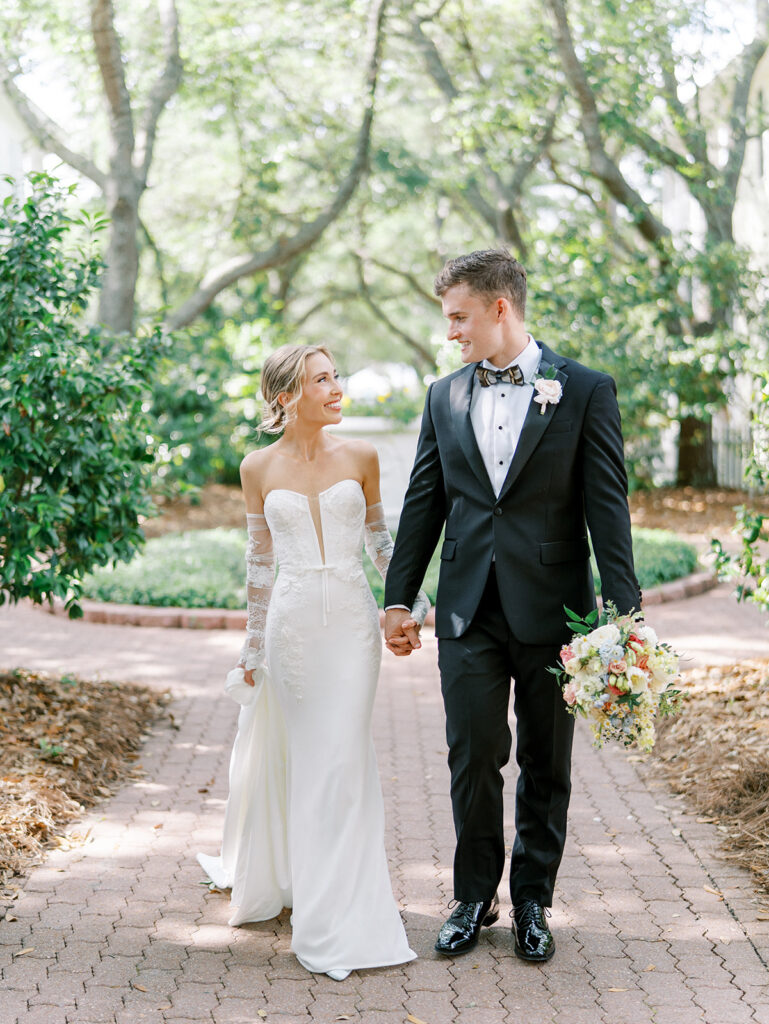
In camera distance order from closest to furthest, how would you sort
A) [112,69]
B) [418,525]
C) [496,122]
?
[418,525]
[112,69]
[496,122]

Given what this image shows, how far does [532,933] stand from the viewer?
3.83 m

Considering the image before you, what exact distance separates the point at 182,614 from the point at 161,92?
7.37 meters

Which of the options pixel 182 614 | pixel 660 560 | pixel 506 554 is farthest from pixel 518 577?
pixel 660 560

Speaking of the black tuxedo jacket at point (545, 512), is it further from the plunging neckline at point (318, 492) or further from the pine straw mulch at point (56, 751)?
the pine straw mulch at point (56, 751)

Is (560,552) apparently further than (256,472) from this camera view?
No

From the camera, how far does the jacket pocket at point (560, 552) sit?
373 cm

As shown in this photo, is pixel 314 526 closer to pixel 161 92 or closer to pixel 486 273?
pixel 486 273

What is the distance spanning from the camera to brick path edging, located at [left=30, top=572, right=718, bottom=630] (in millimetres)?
9992

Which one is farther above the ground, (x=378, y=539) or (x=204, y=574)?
(x=378, y=539)

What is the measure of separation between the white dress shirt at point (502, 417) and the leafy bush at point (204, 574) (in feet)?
20.5

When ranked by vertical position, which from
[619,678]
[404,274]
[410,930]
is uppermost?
[404,274]

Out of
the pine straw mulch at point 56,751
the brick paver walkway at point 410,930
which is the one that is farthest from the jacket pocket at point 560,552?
the pine straw mulch at point 56,751

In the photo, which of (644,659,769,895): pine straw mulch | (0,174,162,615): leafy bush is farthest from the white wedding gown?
(0,174,162,615): leafy bush

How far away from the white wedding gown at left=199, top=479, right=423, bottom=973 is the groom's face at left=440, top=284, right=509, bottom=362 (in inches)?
27.2
